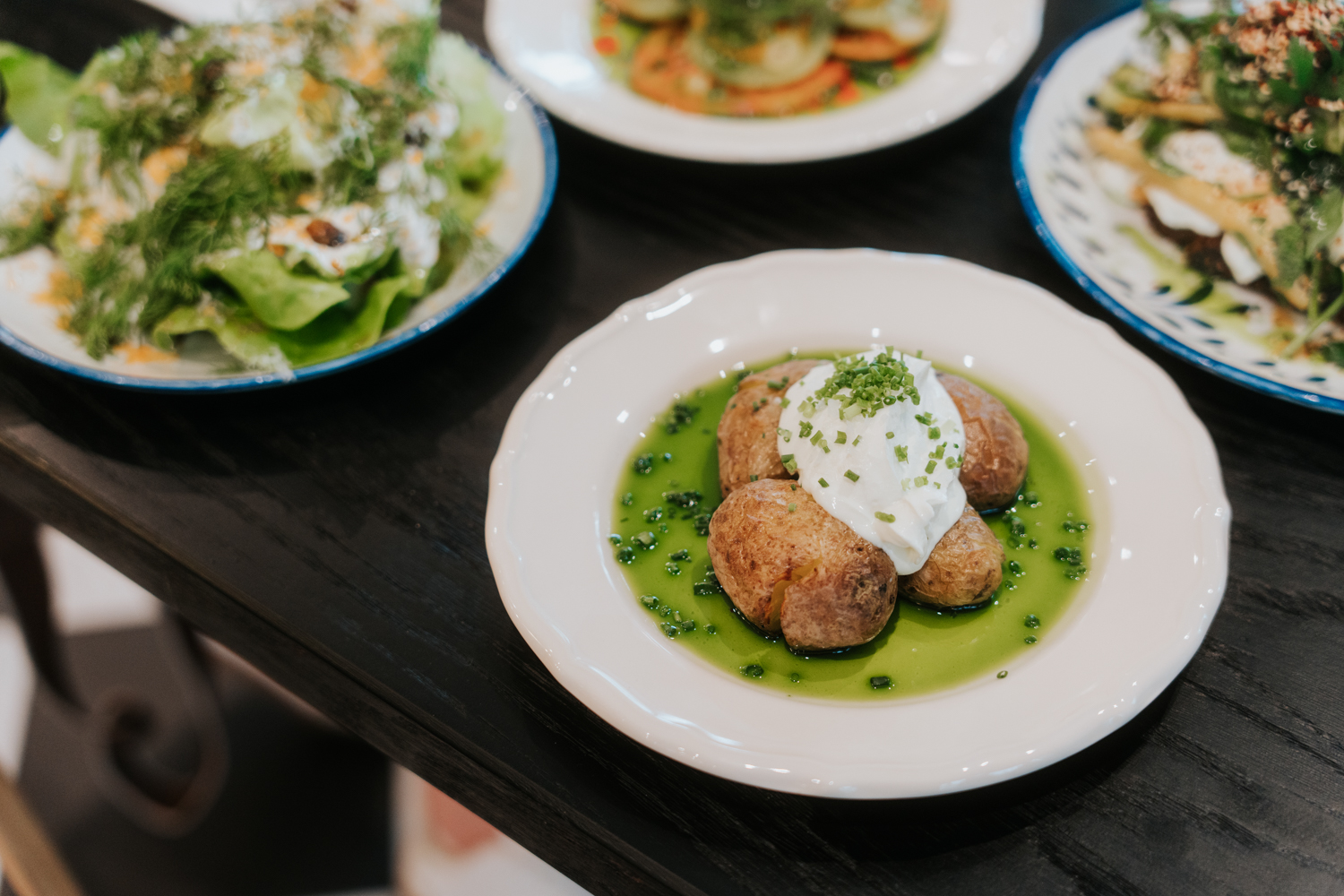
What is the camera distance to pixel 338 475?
7.39 feet

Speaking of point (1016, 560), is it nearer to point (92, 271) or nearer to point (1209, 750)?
point (1209, 750)

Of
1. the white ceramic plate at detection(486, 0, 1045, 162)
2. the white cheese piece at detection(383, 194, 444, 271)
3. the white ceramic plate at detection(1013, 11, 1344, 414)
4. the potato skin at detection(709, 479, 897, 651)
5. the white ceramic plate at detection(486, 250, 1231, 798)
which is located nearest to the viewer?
the white ceramic plate at detection(486, 250, 1231, 798)

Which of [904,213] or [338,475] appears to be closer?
[338,475]

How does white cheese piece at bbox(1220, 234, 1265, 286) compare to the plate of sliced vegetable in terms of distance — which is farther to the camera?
white cheese piece at bbox(1220, 234, 1265, 286)

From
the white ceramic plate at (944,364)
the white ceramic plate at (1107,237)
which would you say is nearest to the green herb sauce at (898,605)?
the white ceramic plate at (944,364)

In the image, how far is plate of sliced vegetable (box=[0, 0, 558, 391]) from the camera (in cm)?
231

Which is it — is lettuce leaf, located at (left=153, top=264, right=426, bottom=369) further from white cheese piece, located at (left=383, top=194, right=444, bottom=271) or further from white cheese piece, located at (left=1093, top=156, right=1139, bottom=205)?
white cheese piece, located at (left=1093, top=156, right=1139, bottom=205)

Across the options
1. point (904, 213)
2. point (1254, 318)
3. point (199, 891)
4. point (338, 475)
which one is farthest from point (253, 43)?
point (1254, 318)

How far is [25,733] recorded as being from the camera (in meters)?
3.51

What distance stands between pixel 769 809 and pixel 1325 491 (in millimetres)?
1539

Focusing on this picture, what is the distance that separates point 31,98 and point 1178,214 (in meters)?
3.38

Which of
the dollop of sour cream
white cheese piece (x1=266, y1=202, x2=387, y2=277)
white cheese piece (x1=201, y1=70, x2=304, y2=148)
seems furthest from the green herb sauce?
white cheese piece (x1=201, y1=70, x2=304, y2=148)

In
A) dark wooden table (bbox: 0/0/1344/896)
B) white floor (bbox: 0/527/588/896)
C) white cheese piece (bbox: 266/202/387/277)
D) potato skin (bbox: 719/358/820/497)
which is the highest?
white cheese piece (bbox: 266/202/387/277)

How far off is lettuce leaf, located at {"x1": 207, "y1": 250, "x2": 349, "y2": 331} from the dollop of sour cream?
122 centimetres
